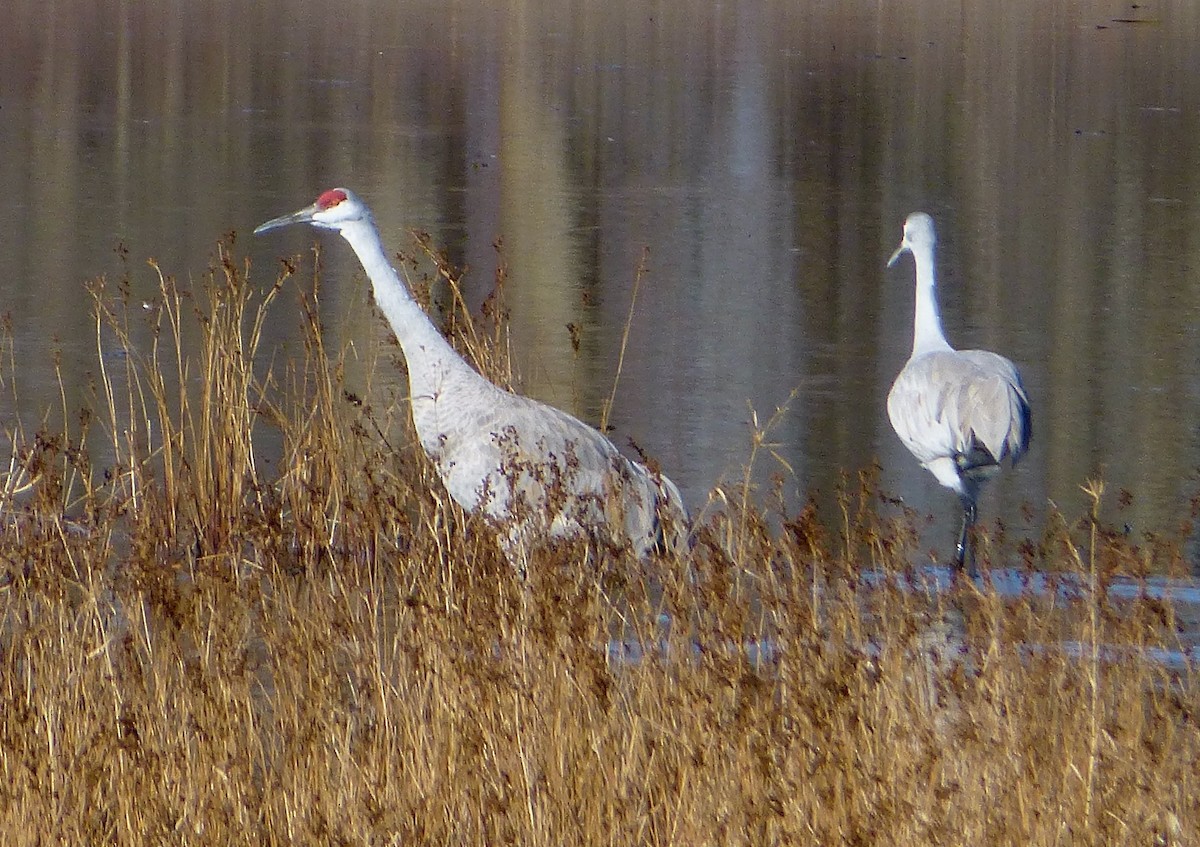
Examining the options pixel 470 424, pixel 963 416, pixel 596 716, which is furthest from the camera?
pixel 963 416

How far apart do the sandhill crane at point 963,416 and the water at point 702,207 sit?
0.30 m

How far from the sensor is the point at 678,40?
148 ft

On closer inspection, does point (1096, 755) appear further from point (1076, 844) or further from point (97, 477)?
point (97, 477)

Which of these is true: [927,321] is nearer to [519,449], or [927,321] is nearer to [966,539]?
[966,539]

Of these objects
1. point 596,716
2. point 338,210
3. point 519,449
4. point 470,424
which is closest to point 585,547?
point 596,716

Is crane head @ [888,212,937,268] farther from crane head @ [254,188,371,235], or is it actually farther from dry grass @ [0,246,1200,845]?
dry grass @ [0,246,1200,845]

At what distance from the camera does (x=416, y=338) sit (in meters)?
6.36

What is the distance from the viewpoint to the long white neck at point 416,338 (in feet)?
20.7

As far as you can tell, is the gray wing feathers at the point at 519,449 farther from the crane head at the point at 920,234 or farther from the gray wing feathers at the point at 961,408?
the crane head at the point at 920,234

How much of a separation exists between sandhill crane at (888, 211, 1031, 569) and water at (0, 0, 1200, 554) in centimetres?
30

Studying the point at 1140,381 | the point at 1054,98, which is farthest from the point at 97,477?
the point at 1054,98

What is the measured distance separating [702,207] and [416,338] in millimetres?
12579

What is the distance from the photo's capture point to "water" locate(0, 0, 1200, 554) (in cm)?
959

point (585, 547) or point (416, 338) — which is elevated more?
point (416, 338)
